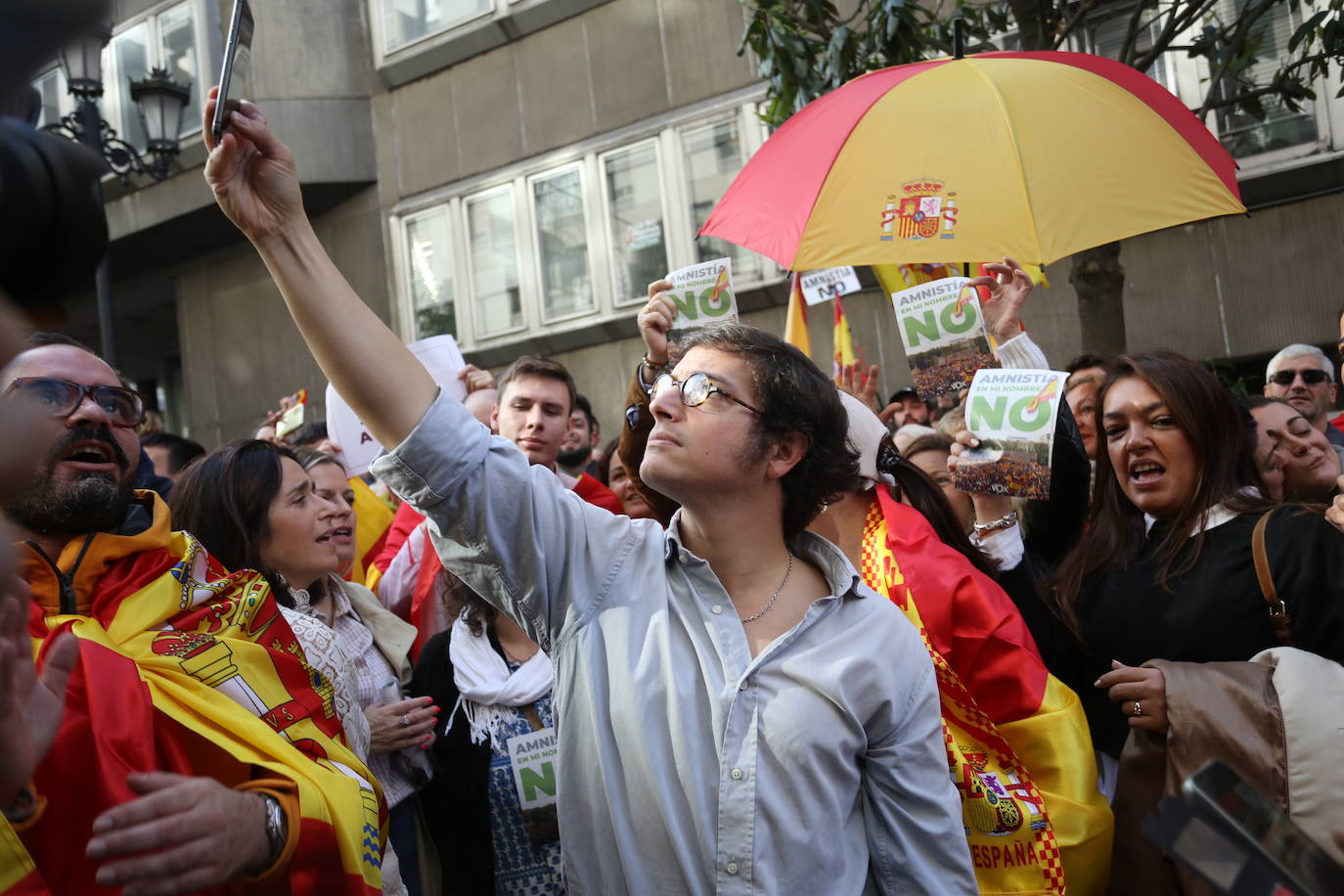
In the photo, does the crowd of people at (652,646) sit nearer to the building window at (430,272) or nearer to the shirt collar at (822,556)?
the shirt collar at (822,556)

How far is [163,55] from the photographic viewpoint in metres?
14.0

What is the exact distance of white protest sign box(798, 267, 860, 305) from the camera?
6.45 m

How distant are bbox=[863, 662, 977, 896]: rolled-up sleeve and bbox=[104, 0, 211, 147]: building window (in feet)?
44.6

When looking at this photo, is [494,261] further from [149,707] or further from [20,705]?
[20,705]

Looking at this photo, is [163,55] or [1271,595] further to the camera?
[163,55]

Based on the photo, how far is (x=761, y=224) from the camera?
14.4 ft

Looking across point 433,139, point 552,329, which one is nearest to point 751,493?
point 552,329

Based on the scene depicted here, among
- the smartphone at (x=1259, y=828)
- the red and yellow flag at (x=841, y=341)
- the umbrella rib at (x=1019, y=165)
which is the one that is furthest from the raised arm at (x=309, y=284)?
the red and yellow flag at (x=841, y=341)

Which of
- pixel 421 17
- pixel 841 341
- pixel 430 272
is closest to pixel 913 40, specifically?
pixel 841 341

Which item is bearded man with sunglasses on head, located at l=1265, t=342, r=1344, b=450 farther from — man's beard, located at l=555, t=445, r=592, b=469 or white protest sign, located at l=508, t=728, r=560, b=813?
white protest sign, located at l=508, t=728, r=560, b=813

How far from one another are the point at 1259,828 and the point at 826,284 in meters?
5.72

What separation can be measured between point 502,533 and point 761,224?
8.62 ft

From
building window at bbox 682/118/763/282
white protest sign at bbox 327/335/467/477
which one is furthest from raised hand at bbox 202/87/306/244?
building window at bbox 682/118/763/282

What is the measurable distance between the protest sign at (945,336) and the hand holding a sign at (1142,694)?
118 centimetres
